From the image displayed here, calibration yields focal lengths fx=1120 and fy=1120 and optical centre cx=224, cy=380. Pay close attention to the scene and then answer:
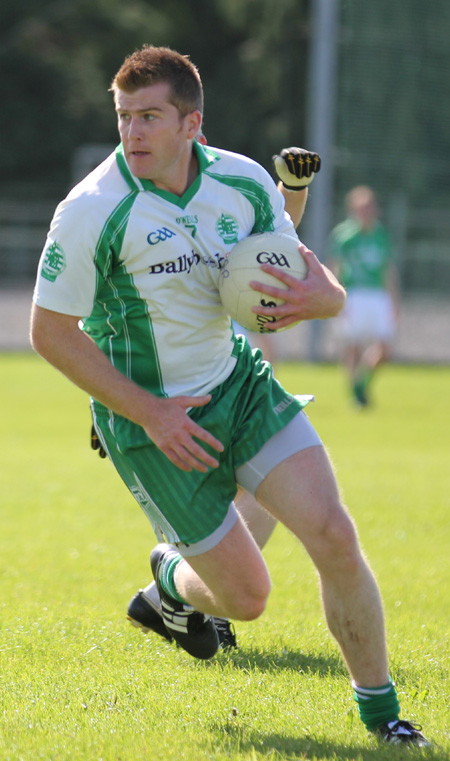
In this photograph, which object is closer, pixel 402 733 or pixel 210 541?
pixel 402 733

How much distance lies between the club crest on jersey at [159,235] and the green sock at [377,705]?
67.3 inches

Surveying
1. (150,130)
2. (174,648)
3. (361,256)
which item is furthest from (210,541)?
(361,256)

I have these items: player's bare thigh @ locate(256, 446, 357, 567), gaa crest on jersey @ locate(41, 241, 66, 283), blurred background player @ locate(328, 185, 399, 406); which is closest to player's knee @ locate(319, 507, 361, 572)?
player's bare thigh @ locate(256, 446, 357, 567)

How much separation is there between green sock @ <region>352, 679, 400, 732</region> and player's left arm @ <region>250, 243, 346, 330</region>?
1305 millimetres

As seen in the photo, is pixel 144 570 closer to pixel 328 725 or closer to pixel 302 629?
pixel 302 629

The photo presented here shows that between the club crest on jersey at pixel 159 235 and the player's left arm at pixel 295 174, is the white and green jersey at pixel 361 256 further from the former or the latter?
the club crest on jersey at pixel 159 235

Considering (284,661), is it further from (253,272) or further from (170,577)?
(253,272)

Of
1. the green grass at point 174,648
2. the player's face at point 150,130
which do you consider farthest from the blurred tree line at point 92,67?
the player's face at point 150,130

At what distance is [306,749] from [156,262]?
176 centimetres

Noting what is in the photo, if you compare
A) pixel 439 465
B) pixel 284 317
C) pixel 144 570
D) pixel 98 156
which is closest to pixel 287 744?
pixel 284 317

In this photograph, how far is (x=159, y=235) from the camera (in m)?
4.05

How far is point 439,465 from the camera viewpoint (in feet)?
34.9

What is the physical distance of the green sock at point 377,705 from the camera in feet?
12.2

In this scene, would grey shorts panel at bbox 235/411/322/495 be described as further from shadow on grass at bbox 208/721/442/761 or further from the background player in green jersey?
shadow on grass at bbox 208/721/442/761
